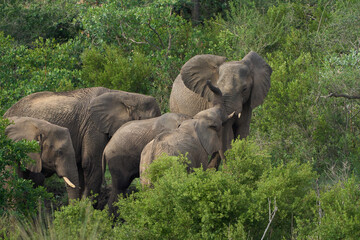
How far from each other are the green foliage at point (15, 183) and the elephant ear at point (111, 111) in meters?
2.69

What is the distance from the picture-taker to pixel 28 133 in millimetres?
10336

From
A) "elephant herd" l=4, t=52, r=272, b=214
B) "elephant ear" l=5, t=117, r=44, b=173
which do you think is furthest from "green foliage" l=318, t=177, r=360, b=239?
"elephant ear" l=5, t=117, r=44, b=173

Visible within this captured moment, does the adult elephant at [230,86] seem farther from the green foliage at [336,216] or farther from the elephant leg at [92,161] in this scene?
the green foliage at [336,216]

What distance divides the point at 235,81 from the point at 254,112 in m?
2.59

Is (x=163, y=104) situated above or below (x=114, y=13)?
below

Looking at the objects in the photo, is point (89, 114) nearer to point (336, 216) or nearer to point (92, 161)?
point (92, 161)

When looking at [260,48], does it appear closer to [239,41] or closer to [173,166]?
[239,41]

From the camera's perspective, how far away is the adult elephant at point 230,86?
11.4 m

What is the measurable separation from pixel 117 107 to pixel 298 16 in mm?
7670

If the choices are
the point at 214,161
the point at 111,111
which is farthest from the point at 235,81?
the point at 111,111

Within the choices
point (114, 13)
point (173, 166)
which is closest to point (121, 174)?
point (173, 166)

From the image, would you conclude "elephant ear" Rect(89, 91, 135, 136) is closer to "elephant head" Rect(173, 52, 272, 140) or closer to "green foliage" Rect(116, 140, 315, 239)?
"elephant head" Rect(173, 52, 272, 140)

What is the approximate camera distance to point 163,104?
15.2 m

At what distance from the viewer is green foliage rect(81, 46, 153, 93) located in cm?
1472
